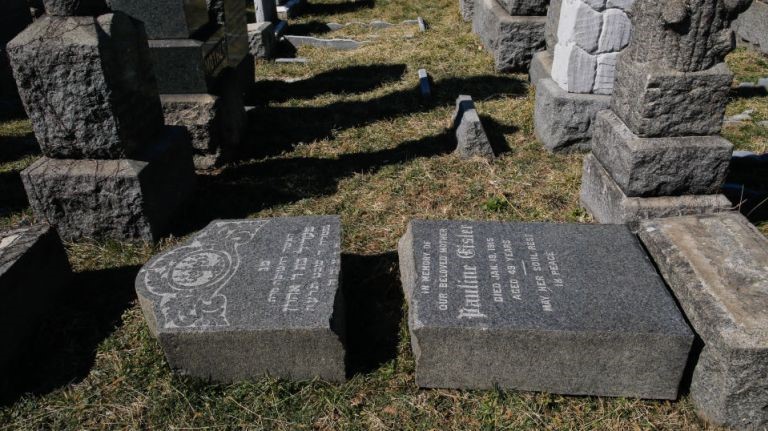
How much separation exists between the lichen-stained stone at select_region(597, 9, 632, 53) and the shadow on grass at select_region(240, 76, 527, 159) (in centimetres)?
174

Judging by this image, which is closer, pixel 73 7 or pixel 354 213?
pixel 73 7

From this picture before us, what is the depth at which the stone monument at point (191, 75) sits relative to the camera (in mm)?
4535

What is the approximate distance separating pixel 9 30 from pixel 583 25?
6799 mm

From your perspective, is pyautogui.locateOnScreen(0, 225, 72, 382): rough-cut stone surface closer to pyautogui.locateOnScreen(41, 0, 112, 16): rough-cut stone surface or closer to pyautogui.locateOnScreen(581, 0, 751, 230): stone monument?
pyautogui.locateOnScreen(41, 0, 112, 16): rough-cut stone surface

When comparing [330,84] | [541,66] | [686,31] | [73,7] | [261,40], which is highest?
[73,7]

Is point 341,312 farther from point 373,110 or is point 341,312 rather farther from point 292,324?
point 373,110

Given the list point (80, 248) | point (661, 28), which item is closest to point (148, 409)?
point (80, 248)

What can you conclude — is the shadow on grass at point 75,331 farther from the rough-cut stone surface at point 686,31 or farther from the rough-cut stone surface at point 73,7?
the rough-cut stone surface at point 686,31

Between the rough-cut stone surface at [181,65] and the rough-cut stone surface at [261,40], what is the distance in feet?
8.72

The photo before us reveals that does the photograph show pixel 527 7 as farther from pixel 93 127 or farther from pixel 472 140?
pixel 93 127

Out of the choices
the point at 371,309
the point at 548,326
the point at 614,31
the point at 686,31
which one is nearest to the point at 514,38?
the point at 614,31

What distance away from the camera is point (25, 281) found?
2961 millimetres

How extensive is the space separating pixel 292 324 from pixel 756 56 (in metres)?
6.68

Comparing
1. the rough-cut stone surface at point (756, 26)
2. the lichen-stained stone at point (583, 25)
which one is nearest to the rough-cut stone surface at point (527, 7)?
the lichen-stained stone at point (583, 25)
